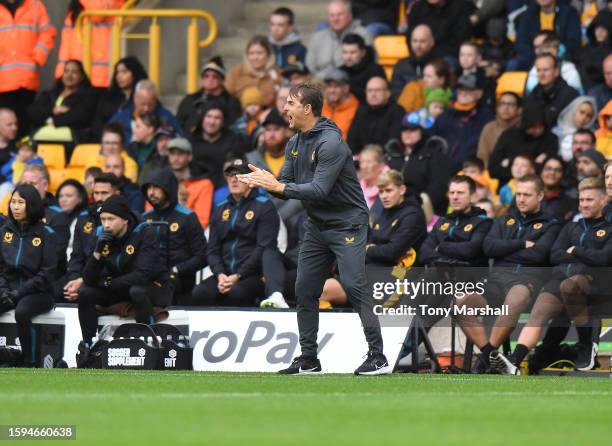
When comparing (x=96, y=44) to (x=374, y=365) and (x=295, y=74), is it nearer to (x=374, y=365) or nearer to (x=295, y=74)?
(x=295, y=74)

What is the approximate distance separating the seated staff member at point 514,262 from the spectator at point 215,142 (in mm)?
4760

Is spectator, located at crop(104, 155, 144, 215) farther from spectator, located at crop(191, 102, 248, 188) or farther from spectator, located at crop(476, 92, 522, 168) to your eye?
spectator, located at crop(476, 92, 522, 168)

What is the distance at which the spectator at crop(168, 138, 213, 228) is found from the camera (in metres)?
16.7

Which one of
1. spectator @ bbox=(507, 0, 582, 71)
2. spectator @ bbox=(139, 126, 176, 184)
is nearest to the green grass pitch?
spectator @ bbox=(139, 126, 176, 184)

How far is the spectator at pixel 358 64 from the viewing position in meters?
18.1

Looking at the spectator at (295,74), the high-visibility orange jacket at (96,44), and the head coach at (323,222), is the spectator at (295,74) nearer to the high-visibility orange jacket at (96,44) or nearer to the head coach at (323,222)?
the high-visibility orange jacket at (96,44)

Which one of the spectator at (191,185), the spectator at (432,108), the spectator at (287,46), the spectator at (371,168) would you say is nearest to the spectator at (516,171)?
the spectator at (371,168)

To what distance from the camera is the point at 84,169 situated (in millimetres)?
18047

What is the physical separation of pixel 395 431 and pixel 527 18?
1182 cm

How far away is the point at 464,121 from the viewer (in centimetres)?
1700

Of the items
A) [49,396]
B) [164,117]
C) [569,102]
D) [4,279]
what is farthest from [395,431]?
[164,117]

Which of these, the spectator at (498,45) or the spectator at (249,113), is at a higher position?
the spectator at (498,45)

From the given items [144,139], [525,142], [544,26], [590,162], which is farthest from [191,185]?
[544,26]

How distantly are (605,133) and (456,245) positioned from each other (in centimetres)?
297
